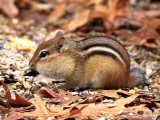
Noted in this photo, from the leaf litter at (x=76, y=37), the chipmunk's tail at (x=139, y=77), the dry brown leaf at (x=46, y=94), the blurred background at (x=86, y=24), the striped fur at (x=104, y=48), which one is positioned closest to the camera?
the leaf litter at (x=76, y=37)

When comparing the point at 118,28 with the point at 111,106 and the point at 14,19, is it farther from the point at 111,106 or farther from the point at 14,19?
the point at 111,106

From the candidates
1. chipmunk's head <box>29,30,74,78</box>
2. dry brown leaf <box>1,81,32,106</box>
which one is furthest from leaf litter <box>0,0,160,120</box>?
chipmunk's head <box>29,30,74,78</box>

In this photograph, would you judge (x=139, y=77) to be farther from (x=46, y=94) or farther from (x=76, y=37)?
(x=76, y=37)

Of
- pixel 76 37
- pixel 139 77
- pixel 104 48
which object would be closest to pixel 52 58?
pixel 104 48

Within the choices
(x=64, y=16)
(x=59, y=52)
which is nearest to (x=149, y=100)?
(x=59, y=52)

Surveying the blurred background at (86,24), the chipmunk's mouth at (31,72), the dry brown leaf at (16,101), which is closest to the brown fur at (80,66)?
the chipmunk's mouth at (31,72)

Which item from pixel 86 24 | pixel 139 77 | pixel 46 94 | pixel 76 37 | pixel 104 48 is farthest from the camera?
pixel 86 24

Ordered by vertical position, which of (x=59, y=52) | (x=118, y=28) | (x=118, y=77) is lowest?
(x=118, y=77)

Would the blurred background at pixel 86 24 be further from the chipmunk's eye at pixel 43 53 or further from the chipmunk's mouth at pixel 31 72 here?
the chipmunk's eye at pixel 43 53
